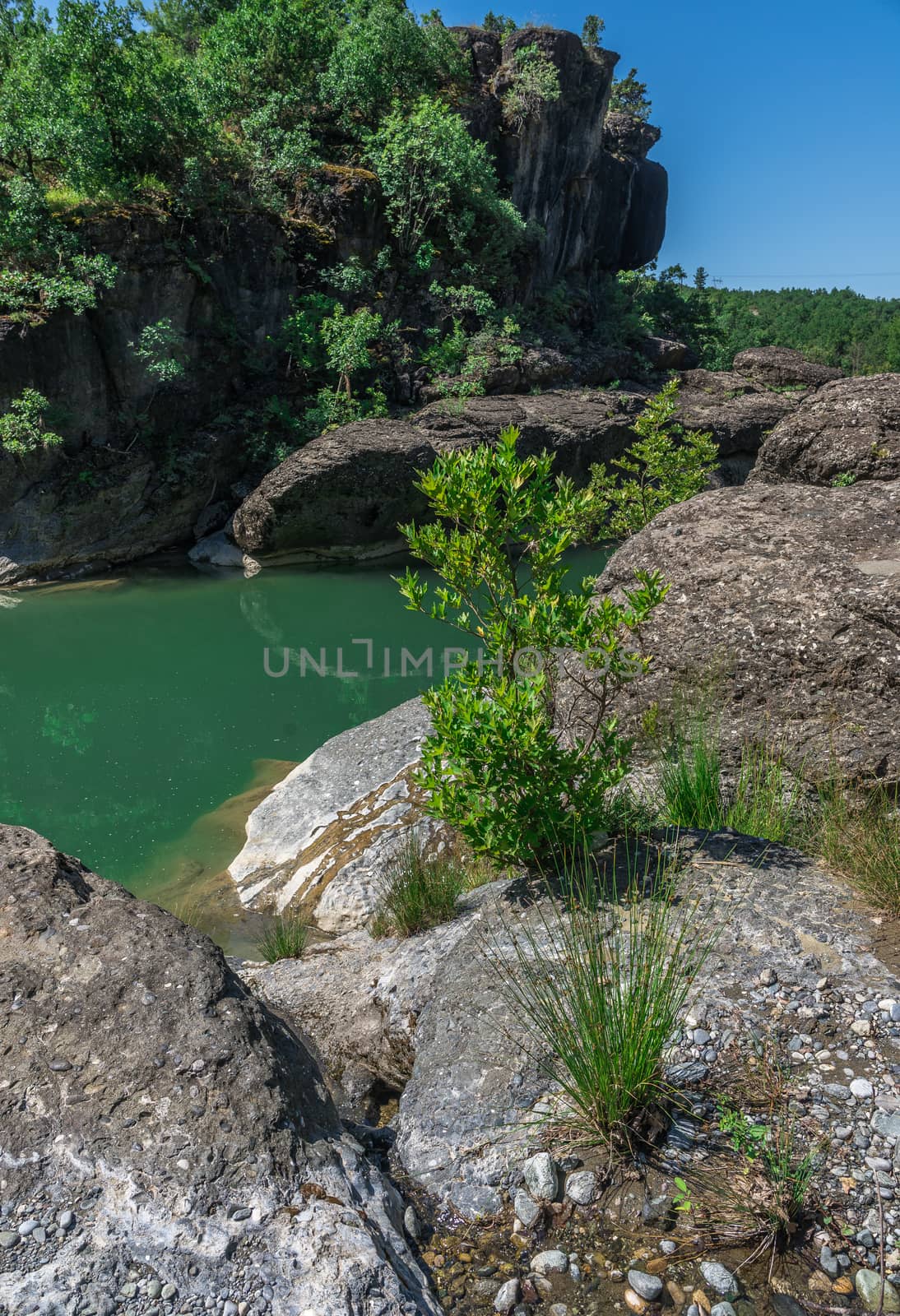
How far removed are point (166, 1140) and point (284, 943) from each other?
271 cm

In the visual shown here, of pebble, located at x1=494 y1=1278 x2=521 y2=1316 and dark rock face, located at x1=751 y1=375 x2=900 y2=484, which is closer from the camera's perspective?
pebble, located at x1=494 y1=1278 x2=521 y2=1316

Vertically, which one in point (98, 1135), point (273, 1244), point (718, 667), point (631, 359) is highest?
point (631, 359)

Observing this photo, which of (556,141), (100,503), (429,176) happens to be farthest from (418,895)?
(556,141)

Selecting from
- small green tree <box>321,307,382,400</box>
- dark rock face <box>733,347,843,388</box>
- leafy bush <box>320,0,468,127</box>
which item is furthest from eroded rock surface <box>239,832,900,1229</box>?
leafy bush <box>320,0,468,127</box>

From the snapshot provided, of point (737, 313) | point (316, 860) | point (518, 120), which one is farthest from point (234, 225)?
point (737, 313)

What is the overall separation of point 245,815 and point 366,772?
1.34 meters

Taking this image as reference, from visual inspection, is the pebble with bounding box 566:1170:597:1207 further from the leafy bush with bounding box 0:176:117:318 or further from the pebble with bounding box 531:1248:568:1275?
the leafy bush with bounding box 0:176:117:318

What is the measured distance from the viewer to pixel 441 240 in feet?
67.3

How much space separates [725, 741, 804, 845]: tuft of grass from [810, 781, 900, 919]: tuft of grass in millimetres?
113

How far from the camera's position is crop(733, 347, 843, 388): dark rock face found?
2195 cm

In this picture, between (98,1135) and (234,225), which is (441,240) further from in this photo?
(98,1135)

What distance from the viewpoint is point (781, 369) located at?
866 inches

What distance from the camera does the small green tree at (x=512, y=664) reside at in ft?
10.6

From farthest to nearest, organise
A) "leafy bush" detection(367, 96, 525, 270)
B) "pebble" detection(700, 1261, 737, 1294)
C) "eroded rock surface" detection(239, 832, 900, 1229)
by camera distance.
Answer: "leafy bush" detection(367, 96, 525, 270)
"eroded rock surface" detection(239, 832, 900, 1229)
"pebble" detection(700, 1261, 737, 1294)
